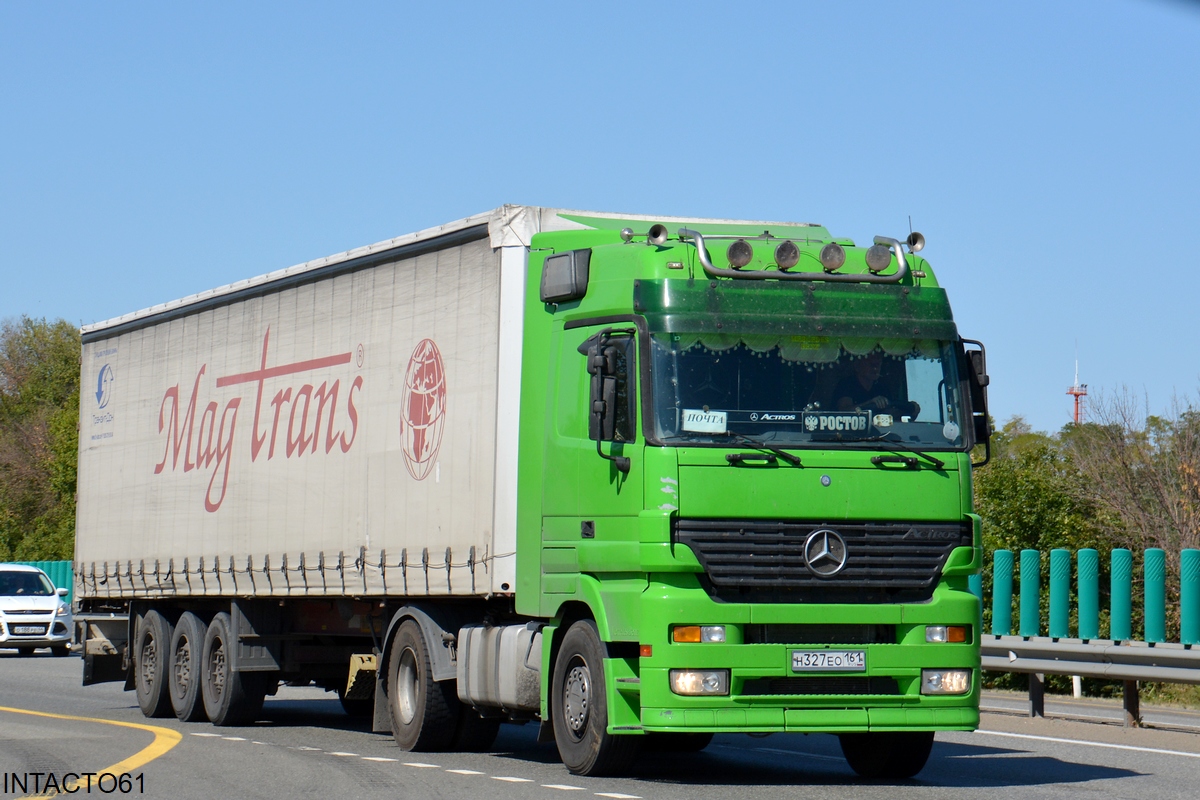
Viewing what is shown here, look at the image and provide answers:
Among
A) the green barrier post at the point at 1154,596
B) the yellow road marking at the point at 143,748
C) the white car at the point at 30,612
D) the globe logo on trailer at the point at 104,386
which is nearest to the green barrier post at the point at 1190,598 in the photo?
the green barrier post at the point at 1154,596

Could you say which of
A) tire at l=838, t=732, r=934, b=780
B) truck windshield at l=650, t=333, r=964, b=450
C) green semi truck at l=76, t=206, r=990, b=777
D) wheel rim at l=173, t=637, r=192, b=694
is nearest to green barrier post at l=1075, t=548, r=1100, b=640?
green semi truck at l=76, t=206, r=990, b=777

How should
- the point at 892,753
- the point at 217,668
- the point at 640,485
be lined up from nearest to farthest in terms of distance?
the point at 640,485, the point at 892,753, the point at 217,668

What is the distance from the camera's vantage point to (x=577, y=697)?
1164cm

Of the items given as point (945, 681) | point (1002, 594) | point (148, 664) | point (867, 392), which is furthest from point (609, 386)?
point (148, 664)

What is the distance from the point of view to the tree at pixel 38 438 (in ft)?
230

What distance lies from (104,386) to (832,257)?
11.7 meters

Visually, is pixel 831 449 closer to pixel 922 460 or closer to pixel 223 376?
pixel 922 460

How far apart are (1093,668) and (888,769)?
502 cm

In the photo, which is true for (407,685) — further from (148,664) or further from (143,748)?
(148,664)

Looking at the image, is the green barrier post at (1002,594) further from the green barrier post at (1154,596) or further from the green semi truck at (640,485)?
the green semi truck at (640,485)

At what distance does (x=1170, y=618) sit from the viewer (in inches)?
1150

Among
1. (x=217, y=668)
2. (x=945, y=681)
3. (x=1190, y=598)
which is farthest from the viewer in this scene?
(x=217, y=668)

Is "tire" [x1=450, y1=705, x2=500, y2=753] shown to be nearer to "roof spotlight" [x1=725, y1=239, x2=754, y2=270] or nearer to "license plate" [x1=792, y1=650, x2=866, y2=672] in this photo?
"license plate" [x1=792, y1=650, x2=866, y2=672]

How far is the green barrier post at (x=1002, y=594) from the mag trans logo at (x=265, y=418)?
289 inches
